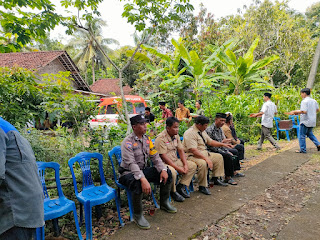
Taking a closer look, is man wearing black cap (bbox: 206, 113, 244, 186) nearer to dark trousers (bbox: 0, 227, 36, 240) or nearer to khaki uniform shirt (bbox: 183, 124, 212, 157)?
khaki uniform shirt (bbox: 183, 124, 212, 157)

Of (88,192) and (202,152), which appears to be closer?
(88,192)

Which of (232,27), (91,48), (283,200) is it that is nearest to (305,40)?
(232,27)

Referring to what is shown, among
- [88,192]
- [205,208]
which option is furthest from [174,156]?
[88,192]

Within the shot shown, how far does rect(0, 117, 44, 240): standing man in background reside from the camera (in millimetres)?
1472

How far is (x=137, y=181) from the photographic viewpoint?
2.96 meters

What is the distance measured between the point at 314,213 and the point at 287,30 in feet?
50.9

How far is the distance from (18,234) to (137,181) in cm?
156

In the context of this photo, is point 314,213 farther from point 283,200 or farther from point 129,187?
point 129,187

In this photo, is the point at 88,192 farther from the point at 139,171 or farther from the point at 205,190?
the point at 205,190

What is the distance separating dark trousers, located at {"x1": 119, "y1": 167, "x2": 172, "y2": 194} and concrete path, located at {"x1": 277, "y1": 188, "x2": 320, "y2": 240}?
1.58 m

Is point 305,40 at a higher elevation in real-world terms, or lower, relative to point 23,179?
higher

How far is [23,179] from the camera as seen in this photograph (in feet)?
4.98

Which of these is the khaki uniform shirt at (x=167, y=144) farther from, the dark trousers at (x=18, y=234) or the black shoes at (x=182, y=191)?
the dark trousers at (x=18, y=234)

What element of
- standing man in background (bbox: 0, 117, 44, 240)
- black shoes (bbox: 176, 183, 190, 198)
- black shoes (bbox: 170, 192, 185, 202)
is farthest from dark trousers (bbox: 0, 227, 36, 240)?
black shoes (bbox: 176, 183, 190, 198)
